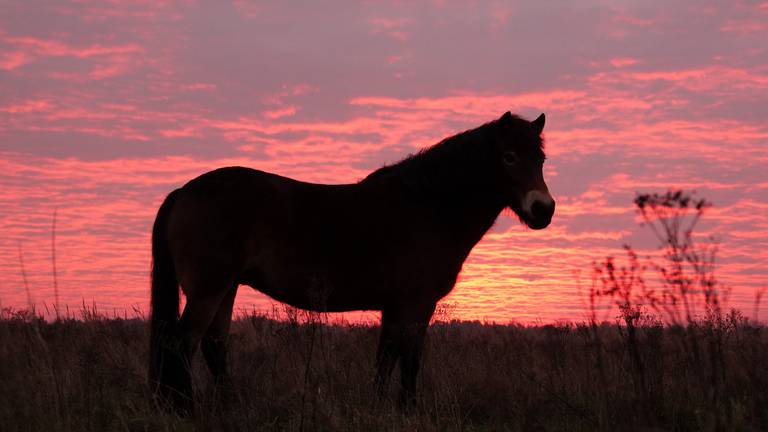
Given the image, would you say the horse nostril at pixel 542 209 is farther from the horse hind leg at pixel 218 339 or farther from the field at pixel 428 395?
the horse hind leg at pixel 218 339

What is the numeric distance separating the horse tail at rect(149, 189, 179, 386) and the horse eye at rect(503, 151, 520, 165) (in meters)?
3.36

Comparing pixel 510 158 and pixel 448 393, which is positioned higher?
pixel 510 158

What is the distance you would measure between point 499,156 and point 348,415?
323cm

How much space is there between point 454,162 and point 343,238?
1.44 metres

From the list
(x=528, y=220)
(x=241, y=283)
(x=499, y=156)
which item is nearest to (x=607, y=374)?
(x=528, y=220)

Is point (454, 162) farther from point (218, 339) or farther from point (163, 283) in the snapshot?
point (163, 283)

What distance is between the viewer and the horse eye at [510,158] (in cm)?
720

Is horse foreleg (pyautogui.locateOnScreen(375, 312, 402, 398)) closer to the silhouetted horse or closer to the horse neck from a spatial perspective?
the silhouetted horse

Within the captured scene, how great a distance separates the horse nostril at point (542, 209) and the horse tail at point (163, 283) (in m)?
3.62

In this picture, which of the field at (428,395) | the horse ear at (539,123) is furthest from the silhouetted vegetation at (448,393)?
the horse ear at (539,123)

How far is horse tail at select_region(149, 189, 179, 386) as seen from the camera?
6.90 m

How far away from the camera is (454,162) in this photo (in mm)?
7395

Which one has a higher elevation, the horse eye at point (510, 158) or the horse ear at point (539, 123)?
the horse ear at point (539, 123)

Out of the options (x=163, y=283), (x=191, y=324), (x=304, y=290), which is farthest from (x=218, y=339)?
(x=304, y=290)
